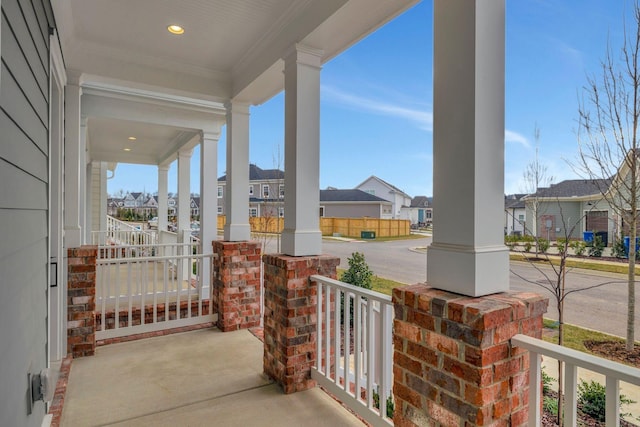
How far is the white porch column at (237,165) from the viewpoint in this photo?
4035 millimetres

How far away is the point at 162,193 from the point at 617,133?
882cm

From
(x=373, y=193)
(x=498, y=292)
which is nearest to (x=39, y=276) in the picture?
(x=498, y=292)

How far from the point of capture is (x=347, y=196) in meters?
21.1

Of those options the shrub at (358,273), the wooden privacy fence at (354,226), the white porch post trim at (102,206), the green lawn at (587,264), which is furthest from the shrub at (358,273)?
the white porch post trim at (102,206)

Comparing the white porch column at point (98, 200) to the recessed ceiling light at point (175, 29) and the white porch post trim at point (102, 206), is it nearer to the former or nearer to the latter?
the white porch post trim at point (102, 206)

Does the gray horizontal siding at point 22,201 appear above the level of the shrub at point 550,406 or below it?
above

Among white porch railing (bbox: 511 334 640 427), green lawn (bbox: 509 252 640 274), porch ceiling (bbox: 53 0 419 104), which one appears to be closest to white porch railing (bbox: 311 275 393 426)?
white porch railing (bbox: 511 334 640 427)

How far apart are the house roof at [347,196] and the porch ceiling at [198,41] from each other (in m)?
15.2

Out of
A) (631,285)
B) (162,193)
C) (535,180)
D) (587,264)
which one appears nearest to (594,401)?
(631,285)

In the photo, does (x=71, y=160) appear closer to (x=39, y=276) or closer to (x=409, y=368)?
(x=39, y=276)

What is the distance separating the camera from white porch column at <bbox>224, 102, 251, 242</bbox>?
404 centimetres

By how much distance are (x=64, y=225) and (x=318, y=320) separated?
103 inches

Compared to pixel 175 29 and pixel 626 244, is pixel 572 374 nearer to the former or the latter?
pixel 626 244

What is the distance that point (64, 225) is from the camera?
11.2 ft
